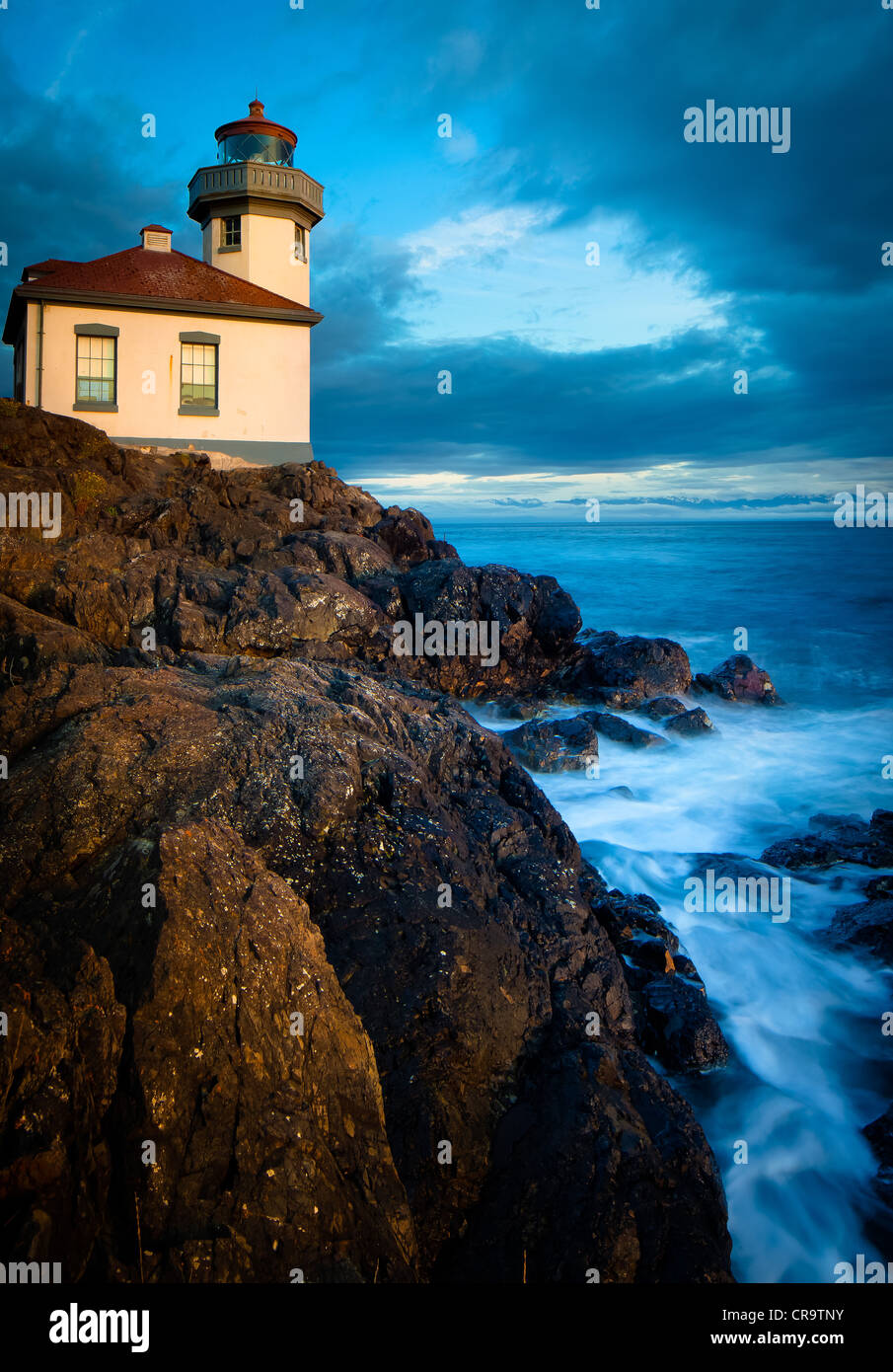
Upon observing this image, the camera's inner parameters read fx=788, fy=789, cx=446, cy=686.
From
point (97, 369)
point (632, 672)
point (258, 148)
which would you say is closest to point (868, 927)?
point (632, 672)

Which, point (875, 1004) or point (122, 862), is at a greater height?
point (122, 862)

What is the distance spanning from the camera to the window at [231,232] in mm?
23094

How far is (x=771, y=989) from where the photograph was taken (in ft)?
23.6

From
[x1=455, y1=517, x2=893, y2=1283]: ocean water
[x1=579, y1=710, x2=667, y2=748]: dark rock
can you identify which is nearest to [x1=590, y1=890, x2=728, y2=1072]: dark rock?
[x1=455, y1=517, x2=893, y2=1283]: ocean water

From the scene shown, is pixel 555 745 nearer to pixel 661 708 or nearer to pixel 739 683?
pixel 661 708

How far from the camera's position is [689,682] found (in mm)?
16891

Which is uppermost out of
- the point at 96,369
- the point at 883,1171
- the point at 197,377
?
the point at 197,377

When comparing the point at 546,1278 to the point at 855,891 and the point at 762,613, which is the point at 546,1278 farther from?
the point at 762,613

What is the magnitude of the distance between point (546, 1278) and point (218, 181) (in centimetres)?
2677

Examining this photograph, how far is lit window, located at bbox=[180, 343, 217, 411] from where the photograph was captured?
20.1m

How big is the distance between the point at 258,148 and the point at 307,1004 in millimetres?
27956

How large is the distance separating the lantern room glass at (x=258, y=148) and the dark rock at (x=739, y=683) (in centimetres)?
2002

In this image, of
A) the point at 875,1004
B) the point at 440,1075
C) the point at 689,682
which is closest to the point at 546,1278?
the point at 440,1075

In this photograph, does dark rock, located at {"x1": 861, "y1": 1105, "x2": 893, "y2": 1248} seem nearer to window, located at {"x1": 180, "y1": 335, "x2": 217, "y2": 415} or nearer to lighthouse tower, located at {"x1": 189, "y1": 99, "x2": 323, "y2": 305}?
window, located at {"x1": 180, "y1": 335, "x2": 217, "y2": 415}
